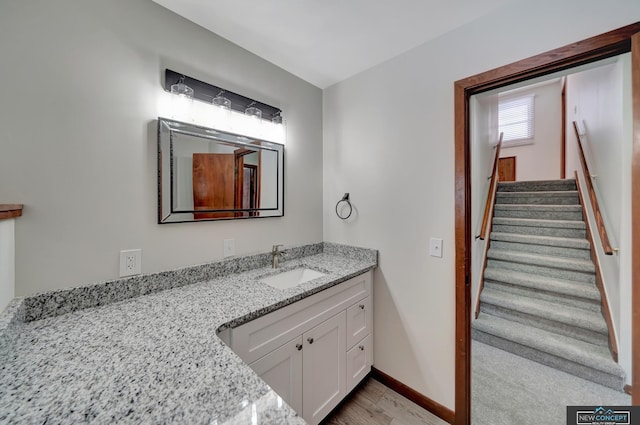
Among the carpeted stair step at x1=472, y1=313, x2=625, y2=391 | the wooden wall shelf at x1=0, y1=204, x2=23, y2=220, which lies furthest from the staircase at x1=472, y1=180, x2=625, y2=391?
the wooden wall shelf at x1=0, y1=204, x2=23, y2=220

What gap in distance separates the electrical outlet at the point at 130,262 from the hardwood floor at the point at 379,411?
54.4 inches

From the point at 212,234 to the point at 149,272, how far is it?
0.37 metres

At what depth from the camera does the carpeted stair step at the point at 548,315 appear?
1993mm

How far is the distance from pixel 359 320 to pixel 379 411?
553mm

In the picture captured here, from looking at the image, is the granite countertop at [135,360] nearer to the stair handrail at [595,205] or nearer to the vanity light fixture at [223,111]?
the vanity light fixture at [223,111]

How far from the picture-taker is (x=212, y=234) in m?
1.49

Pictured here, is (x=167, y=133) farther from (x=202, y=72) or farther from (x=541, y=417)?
(x=541, y=417)

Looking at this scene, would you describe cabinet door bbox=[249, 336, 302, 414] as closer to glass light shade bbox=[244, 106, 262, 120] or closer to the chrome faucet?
the chrome faucet

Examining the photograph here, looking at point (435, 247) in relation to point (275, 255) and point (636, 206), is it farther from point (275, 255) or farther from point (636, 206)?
point (275, 255)

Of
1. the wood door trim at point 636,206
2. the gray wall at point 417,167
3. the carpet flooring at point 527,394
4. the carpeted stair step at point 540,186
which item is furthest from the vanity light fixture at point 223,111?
the carpeted stair step at point 540,186

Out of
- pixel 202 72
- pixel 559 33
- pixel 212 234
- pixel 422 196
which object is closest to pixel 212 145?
pixel 202 72

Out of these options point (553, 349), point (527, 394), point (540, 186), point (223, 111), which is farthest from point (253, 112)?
point (540, 186)

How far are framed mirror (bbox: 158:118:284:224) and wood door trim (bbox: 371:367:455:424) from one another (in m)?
1.45

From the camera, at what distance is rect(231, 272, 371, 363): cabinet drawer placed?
40.9 inches
